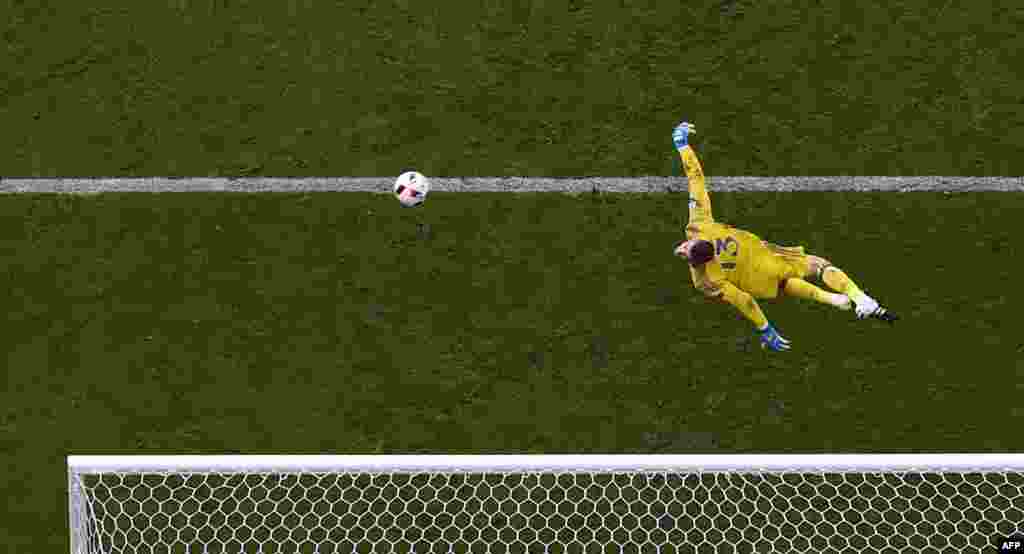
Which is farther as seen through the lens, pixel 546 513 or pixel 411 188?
pixel 411 188

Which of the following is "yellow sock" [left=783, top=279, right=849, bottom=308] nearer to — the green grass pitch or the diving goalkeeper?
the diving goalkeeper

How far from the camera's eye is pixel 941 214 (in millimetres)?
7426

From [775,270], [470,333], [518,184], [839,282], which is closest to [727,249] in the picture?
[775,270]

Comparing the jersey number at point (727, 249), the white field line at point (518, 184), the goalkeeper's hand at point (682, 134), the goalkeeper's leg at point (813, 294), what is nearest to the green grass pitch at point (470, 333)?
the white field line at point (518, 184)

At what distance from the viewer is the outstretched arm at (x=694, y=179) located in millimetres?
6824

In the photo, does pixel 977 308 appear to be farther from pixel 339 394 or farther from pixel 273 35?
pixel 273 35

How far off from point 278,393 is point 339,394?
15.9 inches

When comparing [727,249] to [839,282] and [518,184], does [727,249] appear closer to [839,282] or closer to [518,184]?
[839,282]

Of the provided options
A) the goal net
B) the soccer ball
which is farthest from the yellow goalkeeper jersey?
the soccer ball

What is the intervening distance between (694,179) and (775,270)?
793mm

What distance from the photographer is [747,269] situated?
22.9ft

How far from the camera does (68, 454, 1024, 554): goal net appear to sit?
276 inches

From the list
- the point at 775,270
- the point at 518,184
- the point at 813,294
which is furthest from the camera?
the point at 518,184

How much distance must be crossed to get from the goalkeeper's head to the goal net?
138cm
